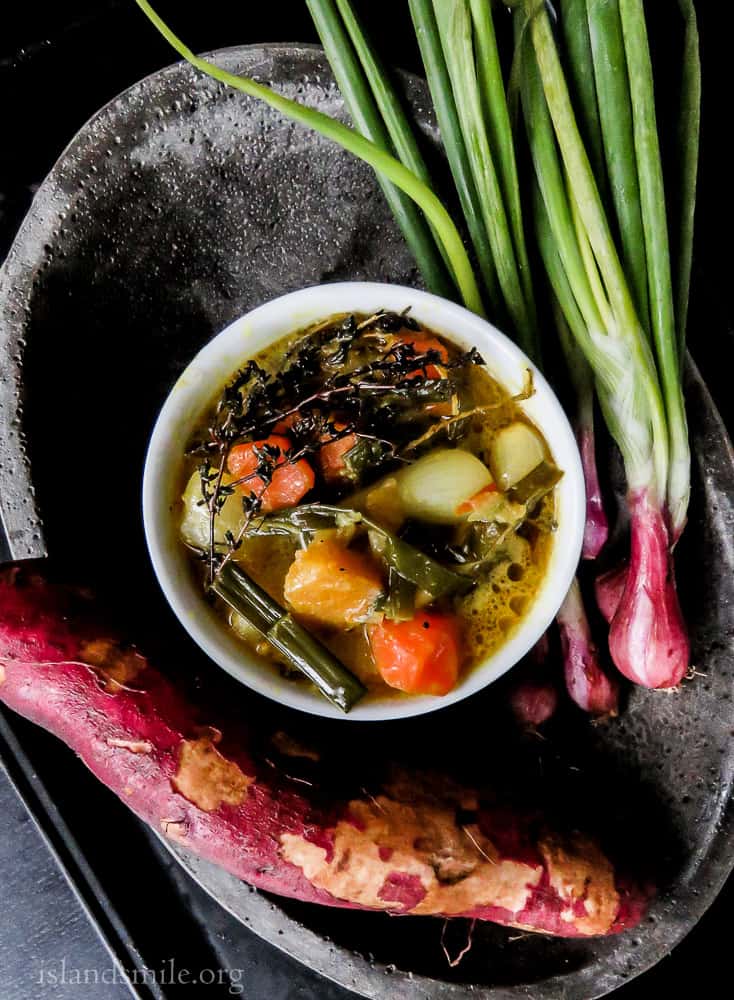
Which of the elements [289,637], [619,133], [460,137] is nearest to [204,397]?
[289,637]

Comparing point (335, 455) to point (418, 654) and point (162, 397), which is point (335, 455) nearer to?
point (418, 654)

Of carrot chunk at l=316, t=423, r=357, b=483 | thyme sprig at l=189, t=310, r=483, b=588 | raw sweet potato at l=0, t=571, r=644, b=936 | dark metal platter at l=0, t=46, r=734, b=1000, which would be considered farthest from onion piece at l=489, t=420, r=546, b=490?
raw sweet potato at l=0, t=571, r=644, b=936

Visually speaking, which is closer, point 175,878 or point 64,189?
point 64,189

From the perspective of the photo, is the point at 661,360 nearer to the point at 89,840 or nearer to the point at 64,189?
the point at 64,189

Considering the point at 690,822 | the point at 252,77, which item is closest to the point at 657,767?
the point at 690,822

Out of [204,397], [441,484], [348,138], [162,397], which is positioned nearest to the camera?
[348,138]

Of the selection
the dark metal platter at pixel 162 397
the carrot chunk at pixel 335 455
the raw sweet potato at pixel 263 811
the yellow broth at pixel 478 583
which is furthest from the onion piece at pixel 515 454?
the raw sweet potato at pixel 263 811

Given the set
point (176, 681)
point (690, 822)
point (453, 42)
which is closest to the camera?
point (453, 42)
